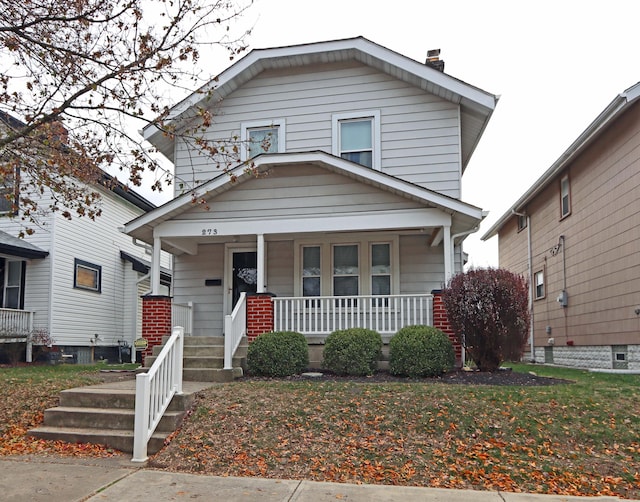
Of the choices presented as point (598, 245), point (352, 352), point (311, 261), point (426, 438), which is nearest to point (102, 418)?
point (426, 438)

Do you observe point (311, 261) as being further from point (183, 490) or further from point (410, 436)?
point (183, 490)

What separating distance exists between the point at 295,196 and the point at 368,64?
3.84 m

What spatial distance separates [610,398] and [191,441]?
17.3ft

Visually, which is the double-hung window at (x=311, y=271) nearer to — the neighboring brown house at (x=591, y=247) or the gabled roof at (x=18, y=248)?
the neighboring brown house at (x=591, y=247)

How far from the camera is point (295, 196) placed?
431 inches

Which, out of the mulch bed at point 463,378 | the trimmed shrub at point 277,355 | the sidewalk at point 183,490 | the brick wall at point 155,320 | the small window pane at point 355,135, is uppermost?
the small window pane at point 355,135

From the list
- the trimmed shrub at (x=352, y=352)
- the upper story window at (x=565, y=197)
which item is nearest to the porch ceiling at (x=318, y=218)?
the trimmed shrub at (x=352, y=352)

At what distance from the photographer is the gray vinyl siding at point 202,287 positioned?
41.5ft

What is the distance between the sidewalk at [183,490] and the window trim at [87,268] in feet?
41.7

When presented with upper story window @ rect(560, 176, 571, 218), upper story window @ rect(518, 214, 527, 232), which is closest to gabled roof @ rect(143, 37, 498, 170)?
upper story window @ rect(560, 176, 571, 218)

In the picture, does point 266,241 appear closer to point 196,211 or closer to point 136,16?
point 196,211

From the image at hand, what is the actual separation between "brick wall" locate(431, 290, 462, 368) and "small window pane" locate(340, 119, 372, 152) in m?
4.09

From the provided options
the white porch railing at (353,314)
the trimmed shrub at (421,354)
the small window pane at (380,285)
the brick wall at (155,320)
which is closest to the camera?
the trimmed shrub at (421,354)

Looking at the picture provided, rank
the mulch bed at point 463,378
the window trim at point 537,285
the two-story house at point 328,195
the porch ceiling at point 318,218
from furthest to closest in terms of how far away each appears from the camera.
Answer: the window trim at point 537,285, the two-story house at point 328,195, the porch ceiling at point 318,218, the mulch bed at point 463,378
